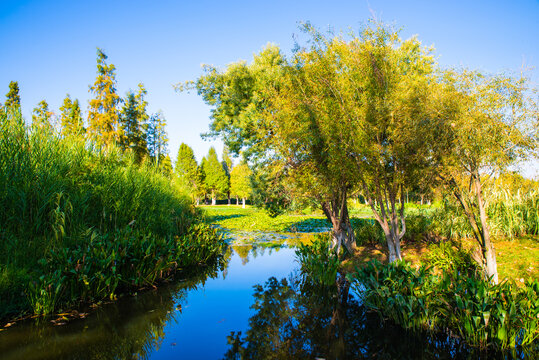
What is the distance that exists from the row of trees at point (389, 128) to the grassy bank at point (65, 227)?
504cm

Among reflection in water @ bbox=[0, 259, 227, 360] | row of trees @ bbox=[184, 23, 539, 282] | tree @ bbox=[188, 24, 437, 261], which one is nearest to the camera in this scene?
reflection in water @ bbox=[0, 259, 227, 360]

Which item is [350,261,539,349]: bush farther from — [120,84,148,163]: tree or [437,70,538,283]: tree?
[120,84,148,163]: tree

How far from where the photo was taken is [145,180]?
36.7 feet

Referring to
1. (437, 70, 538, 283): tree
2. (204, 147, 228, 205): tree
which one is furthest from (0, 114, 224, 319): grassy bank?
(204, 147, 228, 205): tree

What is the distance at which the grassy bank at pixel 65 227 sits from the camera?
20.8 ft

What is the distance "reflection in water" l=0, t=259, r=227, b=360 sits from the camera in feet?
16.1

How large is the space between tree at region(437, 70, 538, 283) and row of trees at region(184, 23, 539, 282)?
20 mm

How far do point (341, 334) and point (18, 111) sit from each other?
930 centimetres

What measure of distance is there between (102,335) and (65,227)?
3.33 meters

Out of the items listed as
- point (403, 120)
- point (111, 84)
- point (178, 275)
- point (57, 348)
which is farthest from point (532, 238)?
point (111, 84)

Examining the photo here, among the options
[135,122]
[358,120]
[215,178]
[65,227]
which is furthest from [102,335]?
[215,178]

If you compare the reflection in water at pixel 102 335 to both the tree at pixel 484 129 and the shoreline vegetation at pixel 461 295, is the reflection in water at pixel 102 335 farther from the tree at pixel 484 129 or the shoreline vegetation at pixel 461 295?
the tree at pixel 484 129

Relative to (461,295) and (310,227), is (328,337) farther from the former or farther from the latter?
(310,227)

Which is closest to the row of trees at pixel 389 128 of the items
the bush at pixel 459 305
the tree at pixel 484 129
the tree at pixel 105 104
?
Result: the tree at pixel 484 129
